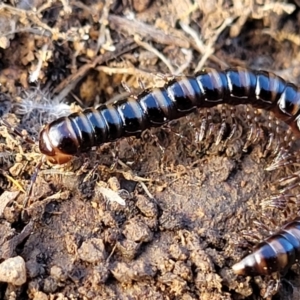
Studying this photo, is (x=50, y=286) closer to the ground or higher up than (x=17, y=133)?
closer to the ground

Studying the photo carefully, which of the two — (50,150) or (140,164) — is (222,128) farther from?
(50,150)

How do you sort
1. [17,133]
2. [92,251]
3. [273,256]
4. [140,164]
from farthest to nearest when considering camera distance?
1. [140,164]
2. [17,133]
3. [273,256]
4. [92,251]

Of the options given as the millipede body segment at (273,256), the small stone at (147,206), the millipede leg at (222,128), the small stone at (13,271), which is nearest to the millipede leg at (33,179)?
the small stone at (13,271)

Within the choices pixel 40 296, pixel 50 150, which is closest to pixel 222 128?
pixel 50 150

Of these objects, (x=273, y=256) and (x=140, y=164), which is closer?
(x=273, y=256)

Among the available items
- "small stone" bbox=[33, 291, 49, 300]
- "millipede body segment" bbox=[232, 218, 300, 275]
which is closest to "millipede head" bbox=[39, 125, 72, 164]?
"small stone" bbox=[33, 291, 49, 300]

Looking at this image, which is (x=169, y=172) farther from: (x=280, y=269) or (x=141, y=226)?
(x=280, y=269)

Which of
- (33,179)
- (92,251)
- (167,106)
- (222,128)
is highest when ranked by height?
(167,106)
